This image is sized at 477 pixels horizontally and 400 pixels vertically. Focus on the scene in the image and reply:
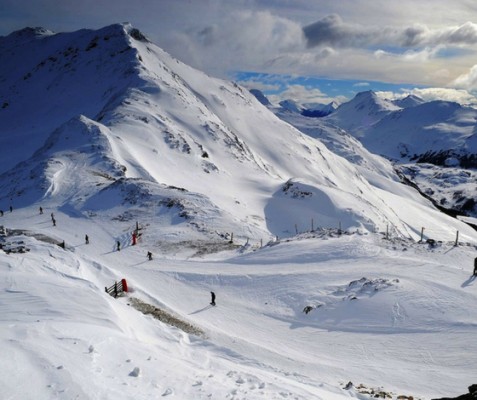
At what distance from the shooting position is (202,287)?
25719 mm

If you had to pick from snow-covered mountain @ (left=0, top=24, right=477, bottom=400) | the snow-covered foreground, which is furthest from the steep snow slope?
the snow-covered foreground

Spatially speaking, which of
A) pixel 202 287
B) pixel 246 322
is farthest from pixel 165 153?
pixel 246 322

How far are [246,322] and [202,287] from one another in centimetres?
501

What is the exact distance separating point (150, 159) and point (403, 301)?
153 feet

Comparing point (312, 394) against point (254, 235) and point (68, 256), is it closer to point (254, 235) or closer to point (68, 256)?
point (68, 256)

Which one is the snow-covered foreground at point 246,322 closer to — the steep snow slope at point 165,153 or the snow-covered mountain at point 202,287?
the snow-covered mountain at point 202,287

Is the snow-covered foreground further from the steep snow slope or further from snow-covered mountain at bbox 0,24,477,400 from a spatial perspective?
the steep snow slope

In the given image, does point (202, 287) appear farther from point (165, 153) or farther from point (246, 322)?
point (165, 153)

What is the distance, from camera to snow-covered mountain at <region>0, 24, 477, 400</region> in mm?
13305

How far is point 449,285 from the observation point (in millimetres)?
22734

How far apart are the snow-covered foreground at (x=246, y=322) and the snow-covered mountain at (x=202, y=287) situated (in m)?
0.09

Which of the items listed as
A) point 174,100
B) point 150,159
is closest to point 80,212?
point 150,159

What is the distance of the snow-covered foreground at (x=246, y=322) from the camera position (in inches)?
489

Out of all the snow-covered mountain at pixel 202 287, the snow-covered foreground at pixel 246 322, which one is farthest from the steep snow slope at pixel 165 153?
the snow-covered foreground at pixel 246 322
